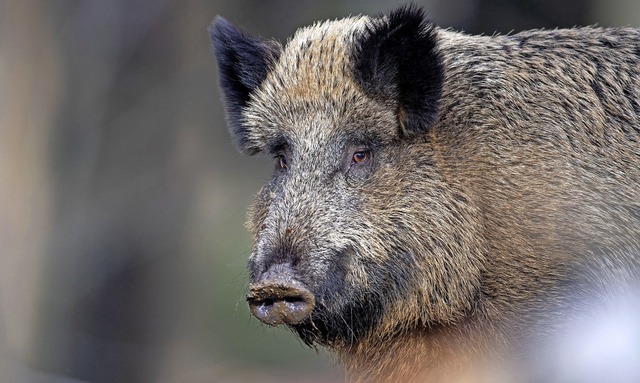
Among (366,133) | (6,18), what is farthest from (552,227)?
(6,18)

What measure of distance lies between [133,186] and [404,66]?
5.66m

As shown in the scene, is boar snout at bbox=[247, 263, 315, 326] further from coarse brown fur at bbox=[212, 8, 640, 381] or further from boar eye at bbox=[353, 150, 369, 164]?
boar eye at bbox=[353, 150, 369, 164]

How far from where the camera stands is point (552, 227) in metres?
4.43

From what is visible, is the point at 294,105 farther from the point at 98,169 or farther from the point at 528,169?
the point at 98,169

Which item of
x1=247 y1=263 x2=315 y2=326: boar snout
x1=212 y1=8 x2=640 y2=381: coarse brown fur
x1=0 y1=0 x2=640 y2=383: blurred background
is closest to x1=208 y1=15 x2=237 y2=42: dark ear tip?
x1=212 y1=8 x2=640 y2=381: coarse brown fur

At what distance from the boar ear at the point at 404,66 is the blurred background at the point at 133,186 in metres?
4.06

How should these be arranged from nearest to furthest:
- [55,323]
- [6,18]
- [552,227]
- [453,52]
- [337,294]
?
[337,294] → [552,227] → [453,52] → [6,18] → [55,323]

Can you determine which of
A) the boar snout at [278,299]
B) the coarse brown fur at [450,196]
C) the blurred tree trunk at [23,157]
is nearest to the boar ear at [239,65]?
the coarse brown fur at [450,196]

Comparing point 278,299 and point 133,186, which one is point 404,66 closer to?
point 278,299

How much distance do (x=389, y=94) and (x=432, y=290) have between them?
0.83m

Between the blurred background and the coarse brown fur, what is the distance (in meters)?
3.84

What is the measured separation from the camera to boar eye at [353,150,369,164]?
4438 millimetres

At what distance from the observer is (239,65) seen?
16.2ft

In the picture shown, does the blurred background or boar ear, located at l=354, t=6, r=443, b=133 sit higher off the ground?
boar ear, located at l=354, t=6, r=443, b=133
